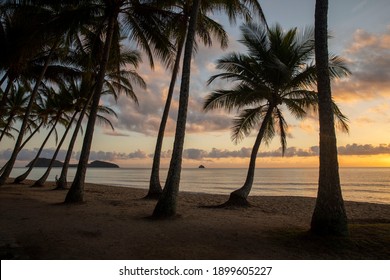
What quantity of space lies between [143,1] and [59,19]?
3.40 m

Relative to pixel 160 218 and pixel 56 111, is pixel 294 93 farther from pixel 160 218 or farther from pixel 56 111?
pixel 56 111

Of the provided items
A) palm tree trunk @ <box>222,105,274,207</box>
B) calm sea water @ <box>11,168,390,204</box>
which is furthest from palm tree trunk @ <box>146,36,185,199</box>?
calm sea water @ <box>11,168,390,204</box>

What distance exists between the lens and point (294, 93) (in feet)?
43.1

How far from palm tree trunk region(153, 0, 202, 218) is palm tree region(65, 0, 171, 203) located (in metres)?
3.90

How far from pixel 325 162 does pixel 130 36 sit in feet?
33.6

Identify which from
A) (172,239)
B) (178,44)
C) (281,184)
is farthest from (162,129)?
(281,184)

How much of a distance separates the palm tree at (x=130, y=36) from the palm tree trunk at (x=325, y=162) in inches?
293

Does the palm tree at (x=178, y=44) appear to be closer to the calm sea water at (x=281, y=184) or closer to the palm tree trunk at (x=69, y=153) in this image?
the palm tree trunk at (x=69, y=153)

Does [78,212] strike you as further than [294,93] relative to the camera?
No

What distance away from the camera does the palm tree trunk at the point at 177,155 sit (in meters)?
8.67

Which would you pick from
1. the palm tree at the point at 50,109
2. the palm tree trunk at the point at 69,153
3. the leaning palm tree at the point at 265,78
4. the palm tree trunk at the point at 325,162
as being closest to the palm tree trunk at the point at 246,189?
the leaning palm tree at the point at 265,78

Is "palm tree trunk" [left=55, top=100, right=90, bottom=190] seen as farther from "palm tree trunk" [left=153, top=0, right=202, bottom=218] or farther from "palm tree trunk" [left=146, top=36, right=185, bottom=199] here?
"palm tree trunk" [left=153, top=0, right=202, bottom=218]

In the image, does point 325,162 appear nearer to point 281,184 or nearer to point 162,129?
point 162,129
